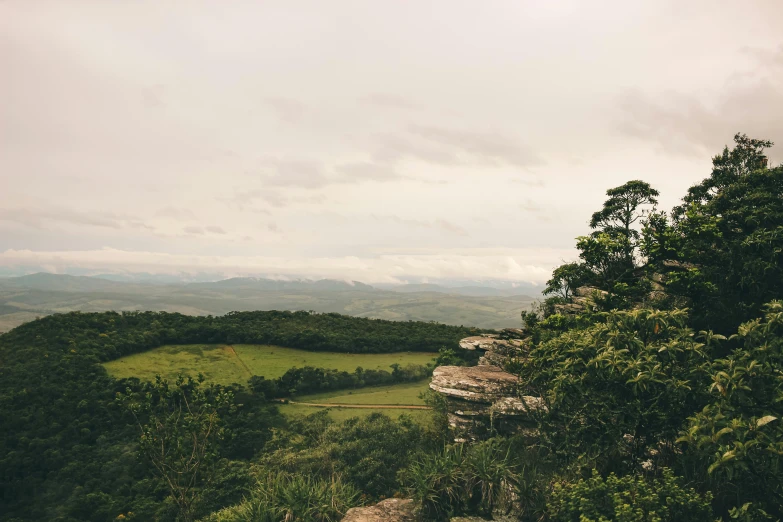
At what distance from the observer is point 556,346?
19047mm

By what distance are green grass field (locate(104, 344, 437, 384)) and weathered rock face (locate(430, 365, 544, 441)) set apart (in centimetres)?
3494

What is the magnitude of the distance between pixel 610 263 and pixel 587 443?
76.5 feet

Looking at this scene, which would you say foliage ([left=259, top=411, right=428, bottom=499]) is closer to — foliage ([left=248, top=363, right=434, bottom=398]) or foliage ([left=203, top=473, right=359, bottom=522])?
foliage ([left=203, top=473, right=359, bottom=522])

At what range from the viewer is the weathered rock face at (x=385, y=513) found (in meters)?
19.1

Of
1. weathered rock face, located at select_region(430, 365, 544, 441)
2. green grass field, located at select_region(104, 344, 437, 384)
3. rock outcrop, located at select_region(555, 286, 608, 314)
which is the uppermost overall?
rock outcrop, located at select_region(555, 286, 608, 314)

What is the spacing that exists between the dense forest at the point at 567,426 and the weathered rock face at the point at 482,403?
1137mm

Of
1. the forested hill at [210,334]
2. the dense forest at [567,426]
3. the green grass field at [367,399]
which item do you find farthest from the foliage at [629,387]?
the forested hill at [210,334]

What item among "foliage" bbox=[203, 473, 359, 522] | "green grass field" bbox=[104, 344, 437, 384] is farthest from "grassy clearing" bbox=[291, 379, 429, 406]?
"foliage" bbox=[203, 473, 359, 522]

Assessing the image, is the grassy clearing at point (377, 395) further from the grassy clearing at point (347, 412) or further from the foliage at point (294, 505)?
the foliage at point (294, 505)

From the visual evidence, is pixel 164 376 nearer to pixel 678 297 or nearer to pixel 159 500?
pixel 159 500

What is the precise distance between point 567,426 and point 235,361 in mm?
56746

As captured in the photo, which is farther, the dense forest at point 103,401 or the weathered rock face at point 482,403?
the dense forest at point 103,401

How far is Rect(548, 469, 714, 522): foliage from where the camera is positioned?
12250mm

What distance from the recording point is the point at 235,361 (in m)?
62.1
